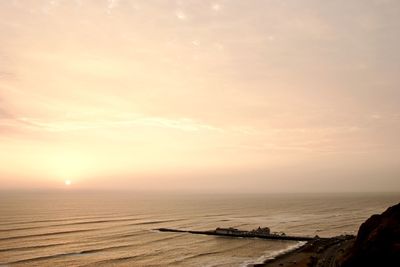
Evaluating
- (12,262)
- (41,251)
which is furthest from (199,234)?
(12,262)

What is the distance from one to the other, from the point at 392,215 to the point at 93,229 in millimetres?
96509

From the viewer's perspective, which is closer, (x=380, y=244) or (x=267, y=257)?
(x=380, y=244)

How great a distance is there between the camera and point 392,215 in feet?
142

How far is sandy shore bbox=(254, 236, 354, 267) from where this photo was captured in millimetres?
59219

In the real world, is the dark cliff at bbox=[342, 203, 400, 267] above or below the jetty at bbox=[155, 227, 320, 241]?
above

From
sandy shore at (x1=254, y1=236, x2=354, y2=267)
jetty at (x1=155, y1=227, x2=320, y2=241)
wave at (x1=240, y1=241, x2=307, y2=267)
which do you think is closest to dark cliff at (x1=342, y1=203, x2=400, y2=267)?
sandy shore at (x1=254, y1=236, x2=354, y2=267)

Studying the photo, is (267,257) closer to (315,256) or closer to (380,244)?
(315,256)

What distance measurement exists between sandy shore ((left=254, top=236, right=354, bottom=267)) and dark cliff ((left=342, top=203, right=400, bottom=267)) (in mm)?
11675

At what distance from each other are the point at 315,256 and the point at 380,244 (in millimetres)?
27958

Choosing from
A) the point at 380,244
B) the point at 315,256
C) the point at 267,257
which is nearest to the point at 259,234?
the point at 267,257

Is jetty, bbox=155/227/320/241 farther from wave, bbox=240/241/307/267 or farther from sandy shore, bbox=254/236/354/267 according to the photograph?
sandy shore, bbox=254/236/354/267

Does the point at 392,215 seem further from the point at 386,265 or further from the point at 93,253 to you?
the point at 93,253

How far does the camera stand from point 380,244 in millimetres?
39938

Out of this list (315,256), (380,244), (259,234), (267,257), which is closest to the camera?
(380,244)
